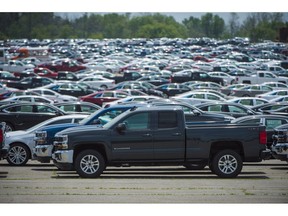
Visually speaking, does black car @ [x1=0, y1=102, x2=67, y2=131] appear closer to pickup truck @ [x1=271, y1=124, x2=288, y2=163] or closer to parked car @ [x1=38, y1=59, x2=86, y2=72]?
pickup truck @ [x1=271, y1=124, x2=288, y2=163]

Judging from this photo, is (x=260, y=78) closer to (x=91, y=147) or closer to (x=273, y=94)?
(x=273, y=94)

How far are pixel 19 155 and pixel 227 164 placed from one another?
6.11 meters

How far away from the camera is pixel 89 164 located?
1742 cm

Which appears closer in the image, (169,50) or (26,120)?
(26,120)

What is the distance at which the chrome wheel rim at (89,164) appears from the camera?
57.0ft

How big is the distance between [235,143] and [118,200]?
4.16 metres

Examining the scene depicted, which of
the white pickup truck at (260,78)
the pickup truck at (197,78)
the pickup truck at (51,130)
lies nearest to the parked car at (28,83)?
the pickup truck at (197,78)

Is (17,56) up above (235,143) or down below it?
above

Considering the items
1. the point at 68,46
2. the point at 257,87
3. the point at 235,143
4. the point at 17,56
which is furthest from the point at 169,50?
the point at 235,143

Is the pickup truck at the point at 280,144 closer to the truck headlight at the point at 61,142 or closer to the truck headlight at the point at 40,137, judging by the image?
the truck headlight at the point at 61,142

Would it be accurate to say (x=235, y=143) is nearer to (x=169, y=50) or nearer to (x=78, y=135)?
(x=78, y=135)

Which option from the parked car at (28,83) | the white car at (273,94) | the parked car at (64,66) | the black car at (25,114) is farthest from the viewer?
the parked car at (64,66)

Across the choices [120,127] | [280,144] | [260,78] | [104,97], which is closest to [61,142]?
[120,127]

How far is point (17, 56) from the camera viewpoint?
91625 millimetres
